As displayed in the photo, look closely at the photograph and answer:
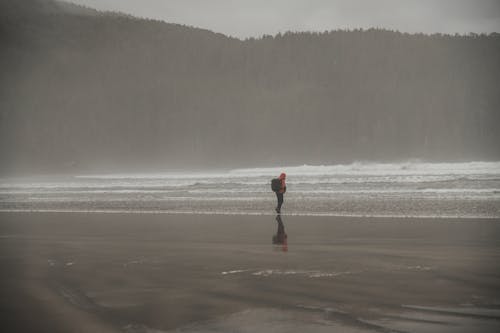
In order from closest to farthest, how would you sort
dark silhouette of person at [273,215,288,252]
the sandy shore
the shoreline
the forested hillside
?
1. the sandy shore
2. dark silhouette of person at [273,215,288,252]
3. the shoreline
4. the forested hillside

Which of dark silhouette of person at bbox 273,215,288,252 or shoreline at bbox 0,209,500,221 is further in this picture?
shoreline at bbox 0,209,500,221

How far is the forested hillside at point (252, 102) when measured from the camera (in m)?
78.0

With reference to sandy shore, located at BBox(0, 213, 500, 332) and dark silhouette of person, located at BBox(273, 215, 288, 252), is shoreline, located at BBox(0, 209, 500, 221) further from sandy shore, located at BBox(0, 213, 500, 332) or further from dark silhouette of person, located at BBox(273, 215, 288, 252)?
dark silhouette of person, located at BBox(273, 215, 288, 252)

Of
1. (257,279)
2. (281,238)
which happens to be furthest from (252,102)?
(257,279)

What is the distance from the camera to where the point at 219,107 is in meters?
89.1

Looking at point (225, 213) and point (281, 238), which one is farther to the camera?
point (225, 213)

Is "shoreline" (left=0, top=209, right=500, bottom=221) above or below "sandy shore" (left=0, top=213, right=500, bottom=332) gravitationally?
above

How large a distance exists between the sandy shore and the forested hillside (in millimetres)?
60177

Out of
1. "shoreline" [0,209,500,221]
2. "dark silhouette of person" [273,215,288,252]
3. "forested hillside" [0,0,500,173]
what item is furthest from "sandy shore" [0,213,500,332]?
"forested hillside" [0,0,500,173]

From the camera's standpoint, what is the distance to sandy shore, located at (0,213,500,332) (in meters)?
5.27

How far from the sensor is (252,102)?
293 ft

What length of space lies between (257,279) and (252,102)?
8302 cm

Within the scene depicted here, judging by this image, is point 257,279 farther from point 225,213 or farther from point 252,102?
point 252,102

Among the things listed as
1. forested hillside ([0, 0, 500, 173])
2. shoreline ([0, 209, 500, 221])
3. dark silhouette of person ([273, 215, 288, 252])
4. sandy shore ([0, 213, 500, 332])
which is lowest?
sandy shore ([0, 213, 500, 332])
